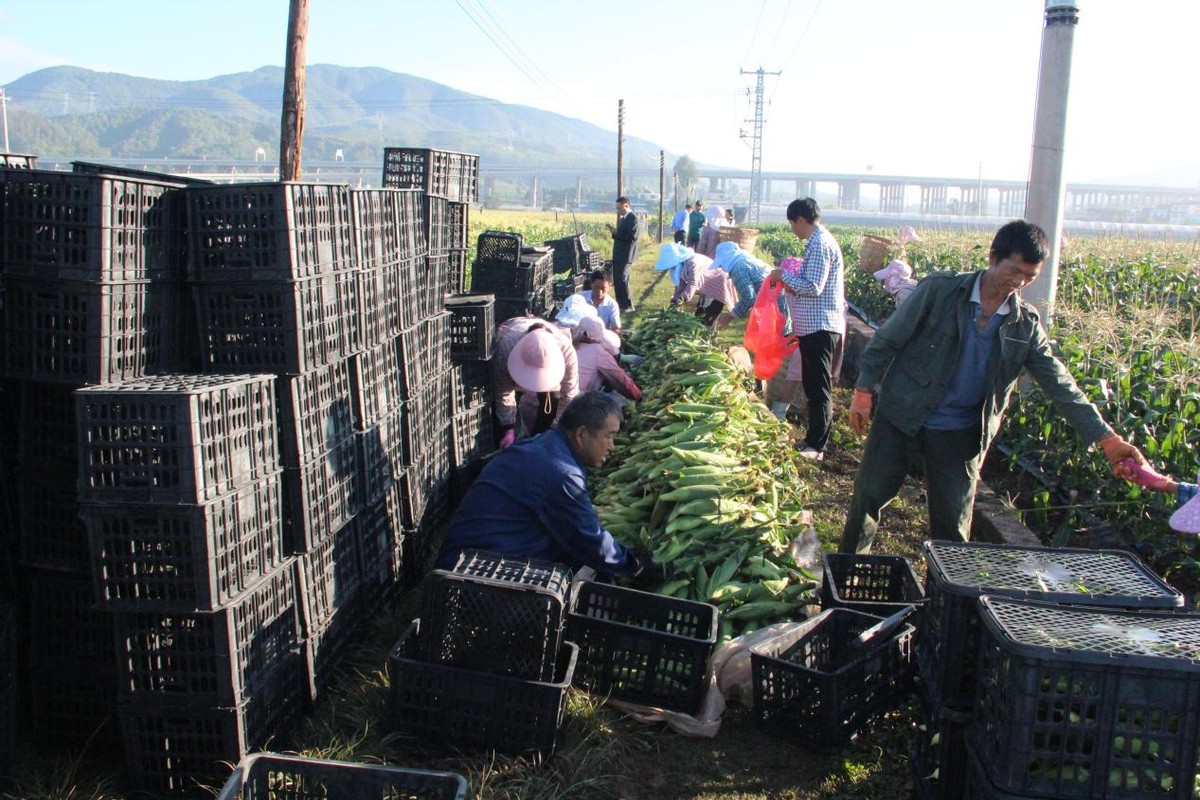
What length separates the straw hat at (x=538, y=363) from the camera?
6117mm

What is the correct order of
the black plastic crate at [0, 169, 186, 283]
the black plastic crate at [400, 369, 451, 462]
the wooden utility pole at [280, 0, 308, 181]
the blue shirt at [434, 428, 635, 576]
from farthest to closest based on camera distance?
the wooden utility pole at [280, 0, 308, 181]
the black plastic crate at [400, 369, 451, 462]
the blue shirt at [434, 428, 635, 576]
the black plastic crate at [0, 169, 186, 283]

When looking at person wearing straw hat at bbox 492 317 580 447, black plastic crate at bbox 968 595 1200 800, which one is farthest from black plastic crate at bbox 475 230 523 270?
black plastic crate at bbox 968 595 1200 800

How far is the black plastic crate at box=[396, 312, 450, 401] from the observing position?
523cm

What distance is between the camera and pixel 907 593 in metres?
4.62

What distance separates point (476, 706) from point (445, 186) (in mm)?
5328

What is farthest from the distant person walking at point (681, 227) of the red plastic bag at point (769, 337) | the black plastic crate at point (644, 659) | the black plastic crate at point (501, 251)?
the black plastic crate at point (644, 659)

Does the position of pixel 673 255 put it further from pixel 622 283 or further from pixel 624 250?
pixel 622 283

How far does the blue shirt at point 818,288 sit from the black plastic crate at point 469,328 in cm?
241

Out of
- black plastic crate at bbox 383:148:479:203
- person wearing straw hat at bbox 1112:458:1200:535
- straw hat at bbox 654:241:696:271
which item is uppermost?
black plastic crate at bbox 383:148:479:203

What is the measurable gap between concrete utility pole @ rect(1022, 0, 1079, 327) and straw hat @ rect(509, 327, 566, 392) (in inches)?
144

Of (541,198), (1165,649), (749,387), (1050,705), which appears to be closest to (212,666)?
(1050,705)

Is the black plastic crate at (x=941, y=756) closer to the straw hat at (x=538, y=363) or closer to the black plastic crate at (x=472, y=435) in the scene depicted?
the straw hat at (x=538, y=363)

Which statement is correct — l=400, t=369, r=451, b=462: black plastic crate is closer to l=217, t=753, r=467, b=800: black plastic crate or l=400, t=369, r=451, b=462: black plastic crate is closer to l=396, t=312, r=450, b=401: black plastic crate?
l=396, t=312, r=450, b=401: black plastic crate

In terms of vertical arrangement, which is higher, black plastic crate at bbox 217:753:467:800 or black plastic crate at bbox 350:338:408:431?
black plastic crate at bbox 350:338:408:431
